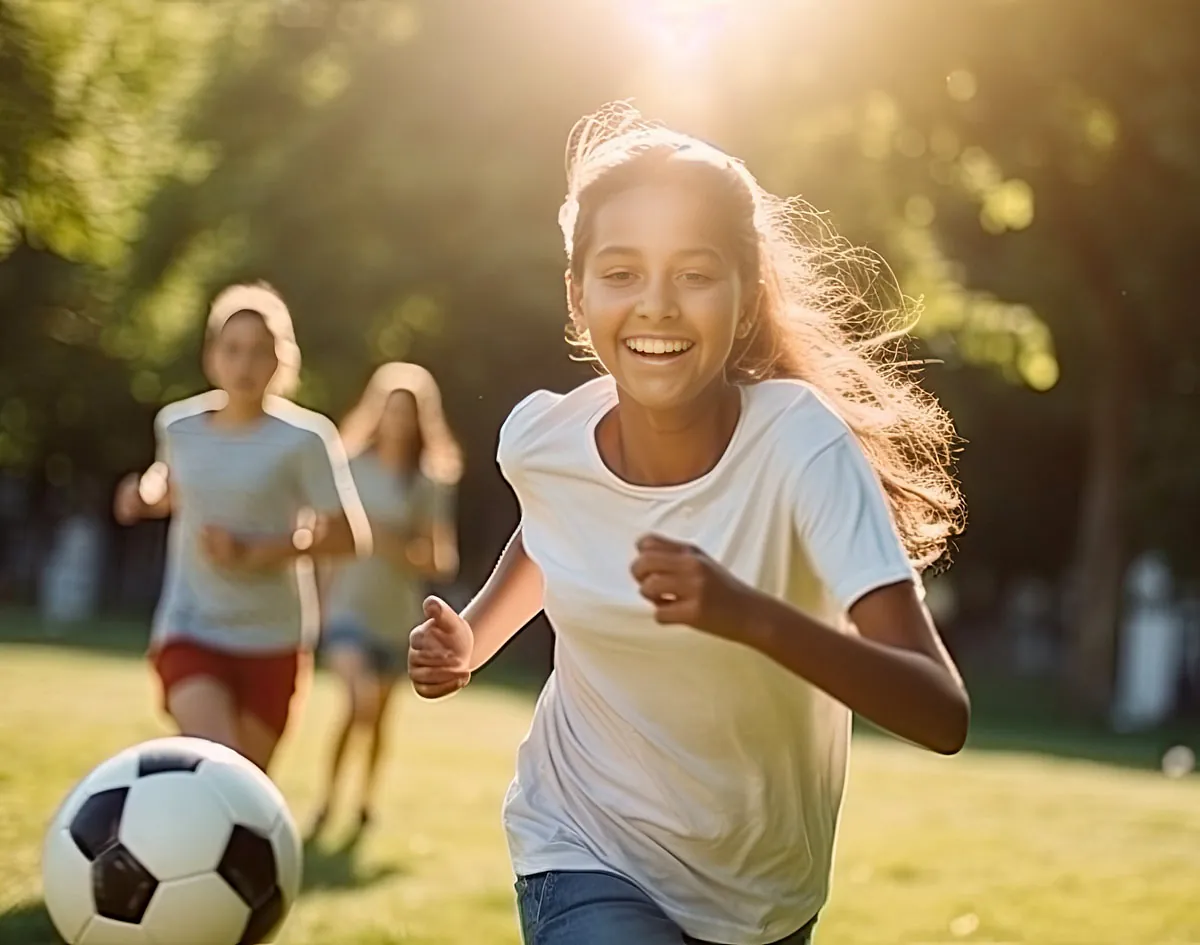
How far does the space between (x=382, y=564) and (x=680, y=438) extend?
751 centimetres

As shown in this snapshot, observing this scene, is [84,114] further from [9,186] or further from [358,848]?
[358,848]

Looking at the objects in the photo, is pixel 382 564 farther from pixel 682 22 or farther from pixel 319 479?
pixel 682 22

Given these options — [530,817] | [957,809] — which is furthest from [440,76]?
[530,817]

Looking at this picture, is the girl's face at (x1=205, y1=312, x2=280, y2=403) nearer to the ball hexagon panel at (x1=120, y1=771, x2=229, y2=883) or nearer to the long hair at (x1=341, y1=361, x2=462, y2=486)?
the ball hexagon panel at (x1=120, y1=771, x2=229, y2=883)

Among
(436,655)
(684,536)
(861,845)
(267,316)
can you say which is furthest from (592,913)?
(861,845)

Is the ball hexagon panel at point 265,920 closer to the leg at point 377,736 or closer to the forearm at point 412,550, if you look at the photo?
the leg at point 377,736

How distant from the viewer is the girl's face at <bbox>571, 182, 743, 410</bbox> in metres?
3.39

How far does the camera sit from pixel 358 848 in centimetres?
932

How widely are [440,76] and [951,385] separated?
13879 mm

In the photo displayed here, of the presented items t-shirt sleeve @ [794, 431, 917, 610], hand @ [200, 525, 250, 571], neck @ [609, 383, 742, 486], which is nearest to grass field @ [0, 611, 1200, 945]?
hand @ [200, 525, 250, 571]

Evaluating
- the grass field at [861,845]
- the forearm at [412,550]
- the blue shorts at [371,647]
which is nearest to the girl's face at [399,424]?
the forearm at [412,550]

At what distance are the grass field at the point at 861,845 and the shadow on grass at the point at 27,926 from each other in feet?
0.04

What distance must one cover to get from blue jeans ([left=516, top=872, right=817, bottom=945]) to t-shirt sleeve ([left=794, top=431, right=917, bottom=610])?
678mm

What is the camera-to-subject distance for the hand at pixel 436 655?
3.58 metres
